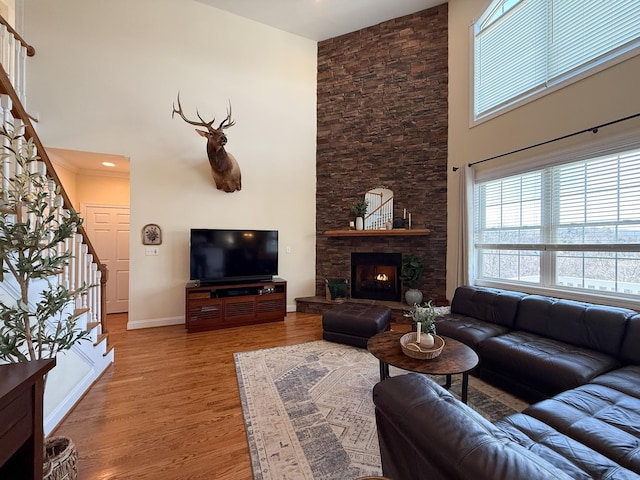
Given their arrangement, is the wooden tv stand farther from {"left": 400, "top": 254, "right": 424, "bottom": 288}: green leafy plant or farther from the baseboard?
{"left": 400, "top": 254, "right": 424, "bottom": 288}: green leafy plant

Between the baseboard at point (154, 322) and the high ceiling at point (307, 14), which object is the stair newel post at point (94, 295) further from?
the high ceiling at point (307, 14)

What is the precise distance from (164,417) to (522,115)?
15.9 feet

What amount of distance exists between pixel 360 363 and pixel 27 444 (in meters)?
2.49

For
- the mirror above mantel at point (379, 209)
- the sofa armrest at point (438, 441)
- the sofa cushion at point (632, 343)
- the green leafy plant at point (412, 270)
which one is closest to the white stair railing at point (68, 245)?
the sofa armrest at point (438, 441)

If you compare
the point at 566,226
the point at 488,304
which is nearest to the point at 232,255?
the point at 488,304

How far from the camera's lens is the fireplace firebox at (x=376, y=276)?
187 inches

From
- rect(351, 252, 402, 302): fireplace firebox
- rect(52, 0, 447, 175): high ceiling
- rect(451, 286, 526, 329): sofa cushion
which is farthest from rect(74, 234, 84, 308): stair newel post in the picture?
rect(451, 286, 526, 329): sofa cushion

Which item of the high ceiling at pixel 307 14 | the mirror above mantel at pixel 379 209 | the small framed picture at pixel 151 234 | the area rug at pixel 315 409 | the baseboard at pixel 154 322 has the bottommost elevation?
the area rug at pixel 315 409

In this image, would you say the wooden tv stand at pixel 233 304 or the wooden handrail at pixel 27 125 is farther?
the wooden tv stand at pixel 233 304

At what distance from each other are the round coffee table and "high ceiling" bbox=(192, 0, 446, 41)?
206 inches

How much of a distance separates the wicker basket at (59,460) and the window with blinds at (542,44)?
507 centimetres

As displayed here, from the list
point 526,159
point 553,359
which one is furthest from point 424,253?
point 553,359

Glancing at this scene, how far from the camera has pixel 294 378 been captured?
2.56m

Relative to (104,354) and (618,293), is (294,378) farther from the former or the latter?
(618,293)
